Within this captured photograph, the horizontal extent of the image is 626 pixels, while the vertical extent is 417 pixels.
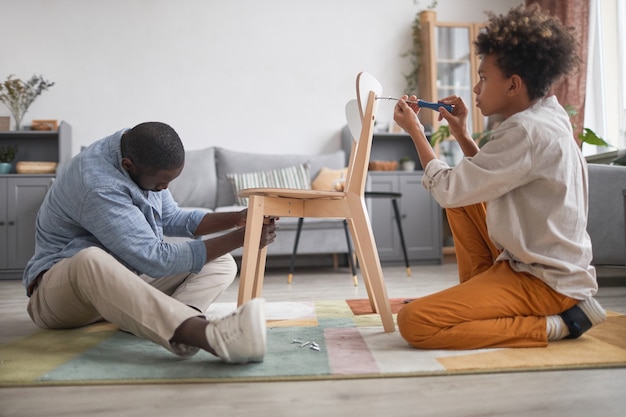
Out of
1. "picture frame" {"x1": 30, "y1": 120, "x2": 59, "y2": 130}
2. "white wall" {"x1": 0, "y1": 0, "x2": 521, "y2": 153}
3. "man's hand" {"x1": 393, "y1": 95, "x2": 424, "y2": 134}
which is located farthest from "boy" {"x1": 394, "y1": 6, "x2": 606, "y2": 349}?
"picture frame" {"x1": 30, "y1": 120, "x2": 59, "y2": 130}

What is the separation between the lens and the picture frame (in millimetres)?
4293

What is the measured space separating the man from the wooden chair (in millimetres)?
74

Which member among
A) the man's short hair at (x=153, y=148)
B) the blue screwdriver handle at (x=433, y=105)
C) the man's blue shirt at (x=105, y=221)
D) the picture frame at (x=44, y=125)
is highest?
the picture frame at (x=44, y=125)

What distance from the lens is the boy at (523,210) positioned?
1.38 m

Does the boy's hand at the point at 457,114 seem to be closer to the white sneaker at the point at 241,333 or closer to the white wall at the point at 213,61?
the white sneaker at the point at 241,333

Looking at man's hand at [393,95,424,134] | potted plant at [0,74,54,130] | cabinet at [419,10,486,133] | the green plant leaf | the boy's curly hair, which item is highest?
cabinet at [419,10,486,133]

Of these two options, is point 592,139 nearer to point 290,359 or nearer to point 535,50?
point 535,50

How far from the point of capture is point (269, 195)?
1631 millimetres

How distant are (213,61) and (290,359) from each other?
12.7ft

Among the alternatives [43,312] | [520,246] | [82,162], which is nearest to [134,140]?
[82,162]

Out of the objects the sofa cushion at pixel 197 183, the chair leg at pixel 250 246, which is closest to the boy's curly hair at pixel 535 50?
the chair leg at pixel 250 246

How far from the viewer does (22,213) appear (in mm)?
4012

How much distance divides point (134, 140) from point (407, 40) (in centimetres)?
397

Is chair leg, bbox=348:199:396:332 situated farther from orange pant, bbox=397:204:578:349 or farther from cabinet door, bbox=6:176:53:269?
cabinet door, bbox=6:176:53:269
